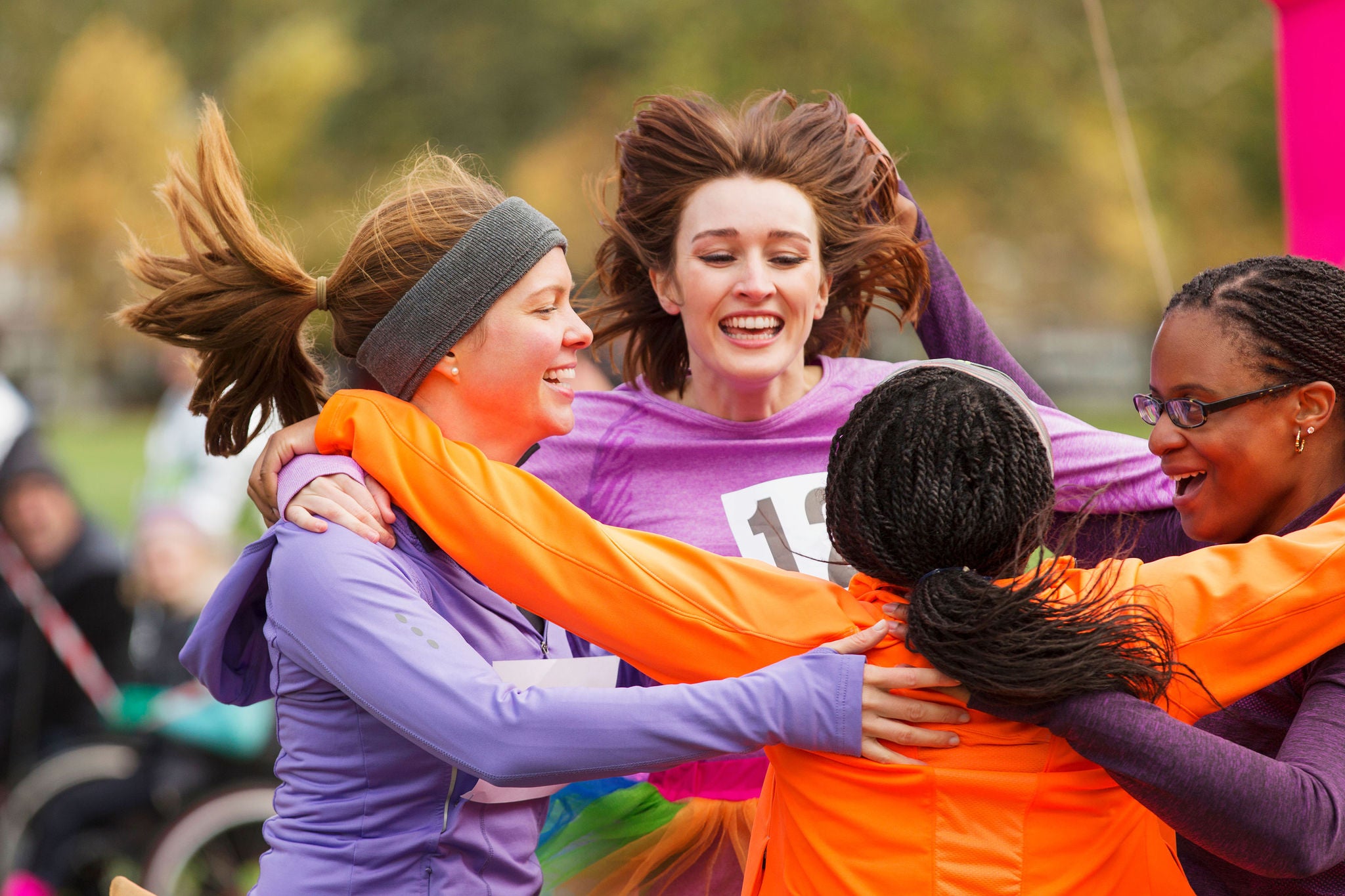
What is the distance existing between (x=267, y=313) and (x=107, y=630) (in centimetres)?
486

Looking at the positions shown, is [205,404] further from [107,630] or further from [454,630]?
[107,630]

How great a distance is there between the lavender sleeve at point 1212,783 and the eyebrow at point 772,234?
52.7 inches

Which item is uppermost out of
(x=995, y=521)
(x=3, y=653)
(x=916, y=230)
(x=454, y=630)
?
(x=916, y=230)

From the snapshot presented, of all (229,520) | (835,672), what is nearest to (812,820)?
(835,672)

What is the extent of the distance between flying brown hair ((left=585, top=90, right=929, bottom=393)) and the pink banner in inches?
50.0

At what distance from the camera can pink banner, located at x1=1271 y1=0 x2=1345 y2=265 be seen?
3.41m

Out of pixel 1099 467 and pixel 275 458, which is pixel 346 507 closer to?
pixel 275 458

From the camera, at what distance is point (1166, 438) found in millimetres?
2029

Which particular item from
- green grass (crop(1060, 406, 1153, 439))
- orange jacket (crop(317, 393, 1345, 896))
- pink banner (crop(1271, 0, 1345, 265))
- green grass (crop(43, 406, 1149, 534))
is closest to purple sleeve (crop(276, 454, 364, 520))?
orange jacket (crop(317, 393, 1345, 896))

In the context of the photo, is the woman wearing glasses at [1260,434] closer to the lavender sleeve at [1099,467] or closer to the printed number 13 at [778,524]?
the lavender sleeve at [1099,467]

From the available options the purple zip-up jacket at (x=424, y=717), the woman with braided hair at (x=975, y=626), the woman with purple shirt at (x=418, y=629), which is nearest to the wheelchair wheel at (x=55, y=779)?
the woman with purple shirt at (x=418, y=629)

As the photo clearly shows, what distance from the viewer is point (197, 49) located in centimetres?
3244

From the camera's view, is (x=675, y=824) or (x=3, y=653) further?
(x=3, y=653)

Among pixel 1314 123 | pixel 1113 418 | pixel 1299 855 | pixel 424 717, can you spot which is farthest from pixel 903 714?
pixel 1113 418
